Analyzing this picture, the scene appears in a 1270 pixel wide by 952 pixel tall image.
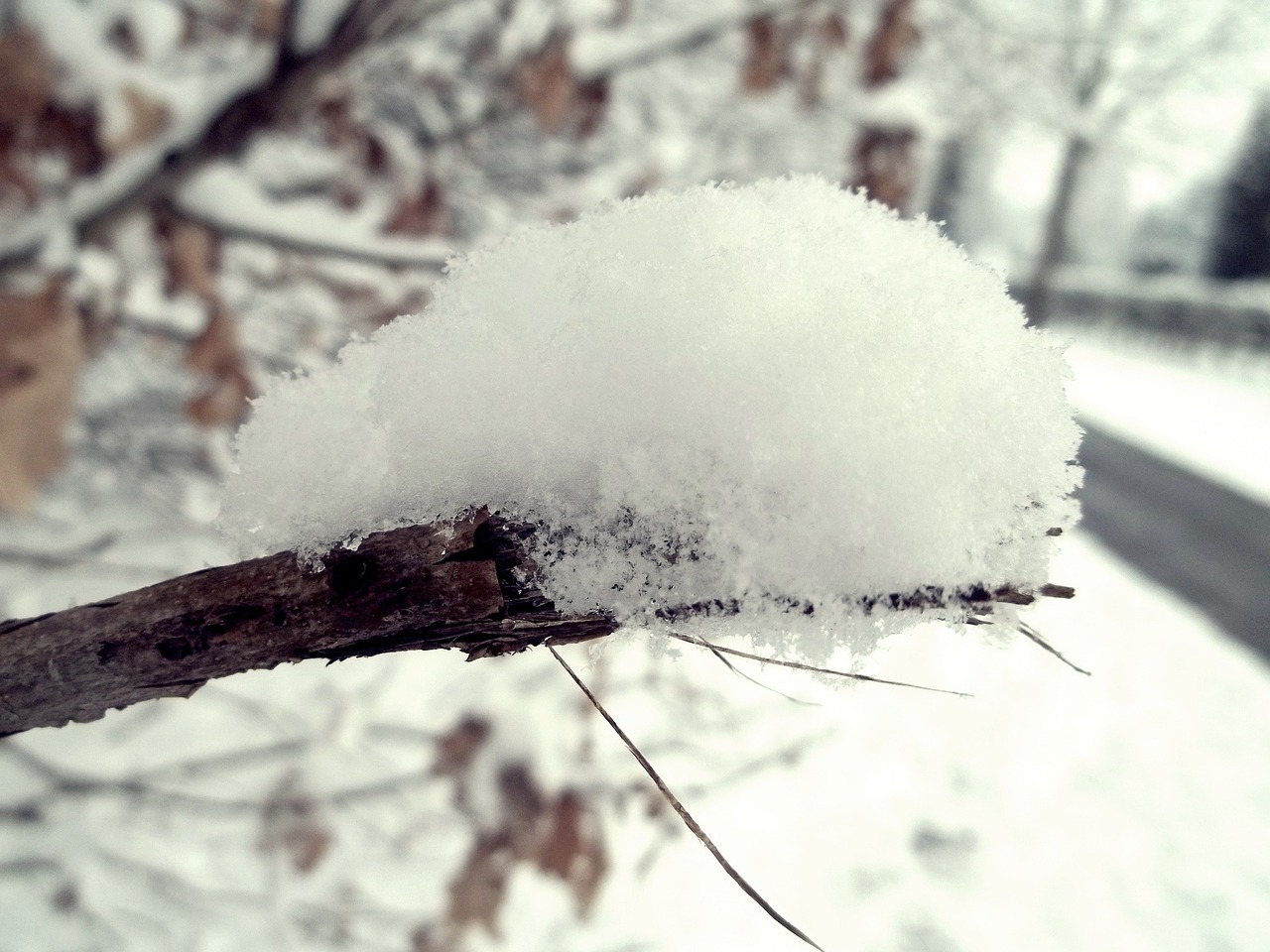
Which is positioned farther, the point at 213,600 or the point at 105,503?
the point at 105,503

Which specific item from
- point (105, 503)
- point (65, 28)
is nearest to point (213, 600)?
Result: point (65, 28)

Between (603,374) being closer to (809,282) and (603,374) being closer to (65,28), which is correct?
(809,282)

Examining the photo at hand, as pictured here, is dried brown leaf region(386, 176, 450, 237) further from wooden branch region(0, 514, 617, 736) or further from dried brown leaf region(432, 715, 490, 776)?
wooden branch region(0, 514, 617, 736)

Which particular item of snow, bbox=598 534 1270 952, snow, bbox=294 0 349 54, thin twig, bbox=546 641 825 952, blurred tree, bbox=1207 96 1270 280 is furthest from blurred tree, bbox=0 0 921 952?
blurred tree, bbox=1207 96 1270 280

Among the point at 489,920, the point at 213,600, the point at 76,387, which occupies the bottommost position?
the point at 489,920

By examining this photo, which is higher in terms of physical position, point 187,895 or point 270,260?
point 270,260

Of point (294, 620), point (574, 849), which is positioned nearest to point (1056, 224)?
A: point (574, 849)

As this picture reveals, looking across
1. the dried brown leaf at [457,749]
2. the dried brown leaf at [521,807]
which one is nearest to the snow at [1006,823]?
the dried brown leaf at [521,807]

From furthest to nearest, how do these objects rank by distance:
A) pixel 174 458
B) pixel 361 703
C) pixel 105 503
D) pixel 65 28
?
1. pixel 174 458
2. pixel 105 503
3. pixel 361 703
4. pixel 65 28
